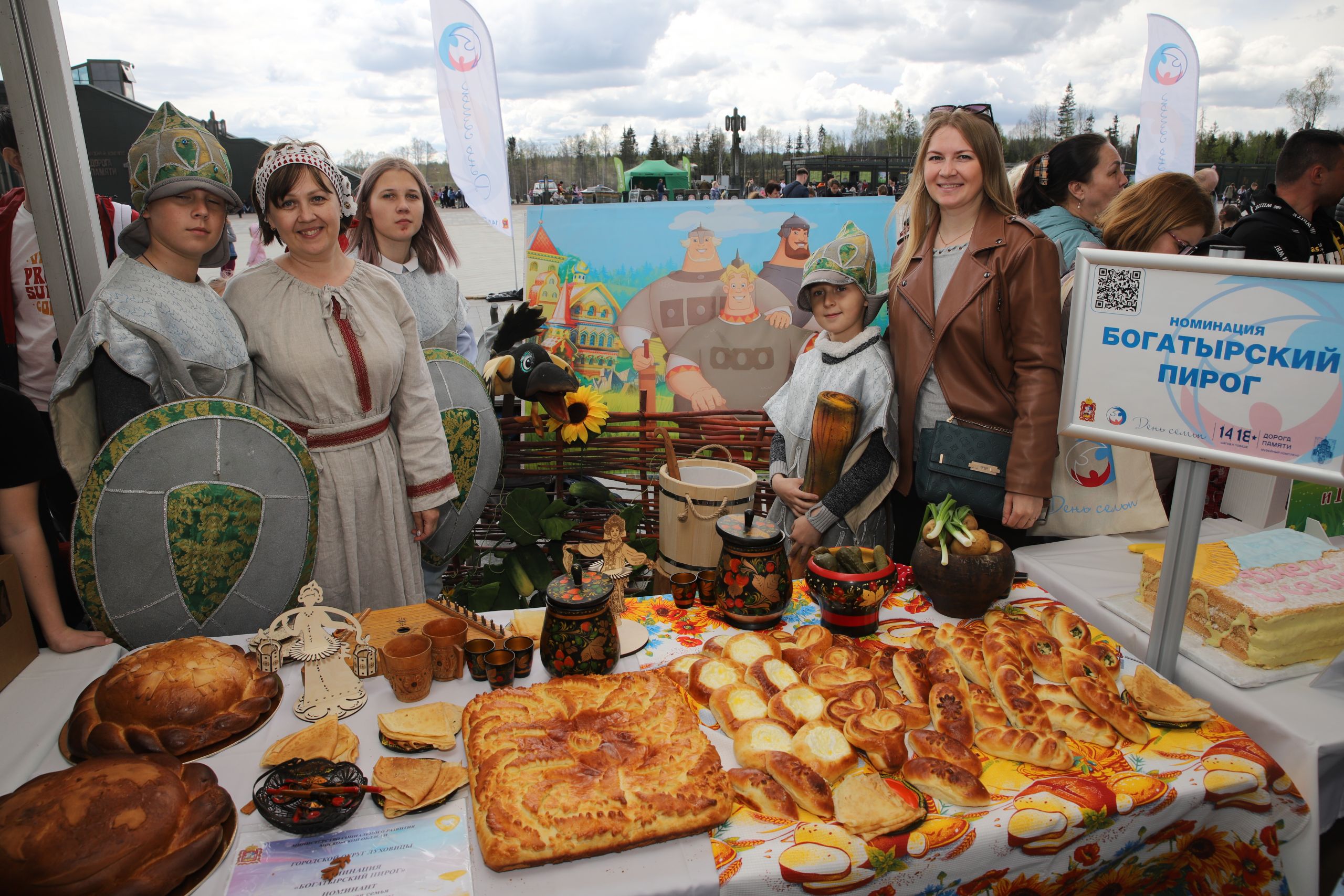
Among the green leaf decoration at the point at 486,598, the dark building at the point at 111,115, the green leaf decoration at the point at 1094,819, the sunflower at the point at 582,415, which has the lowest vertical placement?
the green leaf decoration at the point at 486,598

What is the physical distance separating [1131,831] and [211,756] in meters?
1.57

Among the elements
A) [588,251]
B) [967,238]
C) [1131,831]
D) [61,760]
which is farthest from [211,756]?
[588,251]

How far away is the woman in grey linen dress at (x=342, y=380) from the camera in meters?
1.97

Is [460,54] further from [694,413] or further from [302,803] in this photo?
[302,803]

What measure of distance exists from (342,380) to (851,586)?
4.71ft

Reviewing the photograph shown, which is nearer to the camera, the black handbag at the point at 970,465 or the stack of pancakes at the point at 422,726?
the stack of pancakes at the point at 422,726

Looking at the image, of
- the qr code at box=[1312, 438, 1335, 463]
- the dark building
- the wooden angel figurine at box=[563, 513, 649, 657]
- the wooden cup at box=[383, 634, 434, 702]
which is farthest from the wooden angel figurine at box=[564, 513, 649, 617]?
the dark building

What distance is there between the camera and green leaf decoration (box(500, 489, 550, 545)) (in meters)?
2.70

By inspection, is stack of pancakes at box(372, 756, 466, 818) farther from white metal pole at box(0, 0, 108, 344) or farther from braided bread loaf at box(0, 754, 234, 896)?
white metal pole at box(0, 0, 108, 344)

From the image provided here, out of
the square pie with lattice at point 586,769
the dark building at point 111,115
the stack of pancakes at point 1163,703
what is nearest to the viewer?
the square pie with lattice at point 586,769

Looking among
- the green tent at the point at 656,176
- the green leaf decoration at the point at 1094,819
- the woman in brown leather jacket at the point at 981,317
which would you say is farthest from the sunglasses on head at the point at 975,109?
the green tent at the point at 656,176

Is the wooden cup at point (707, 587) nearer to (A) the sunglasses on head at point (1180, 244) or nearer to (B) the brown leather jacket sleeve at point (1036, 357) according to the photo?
(B) the brown leather jacket sleeve at point (1036, 357)

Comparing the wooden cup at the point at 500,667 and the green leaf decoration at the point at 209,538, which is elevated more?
the green leaf decoration at the point at 209,538

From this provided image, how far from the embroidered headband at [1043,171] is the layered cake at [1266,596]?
75.9 inches
